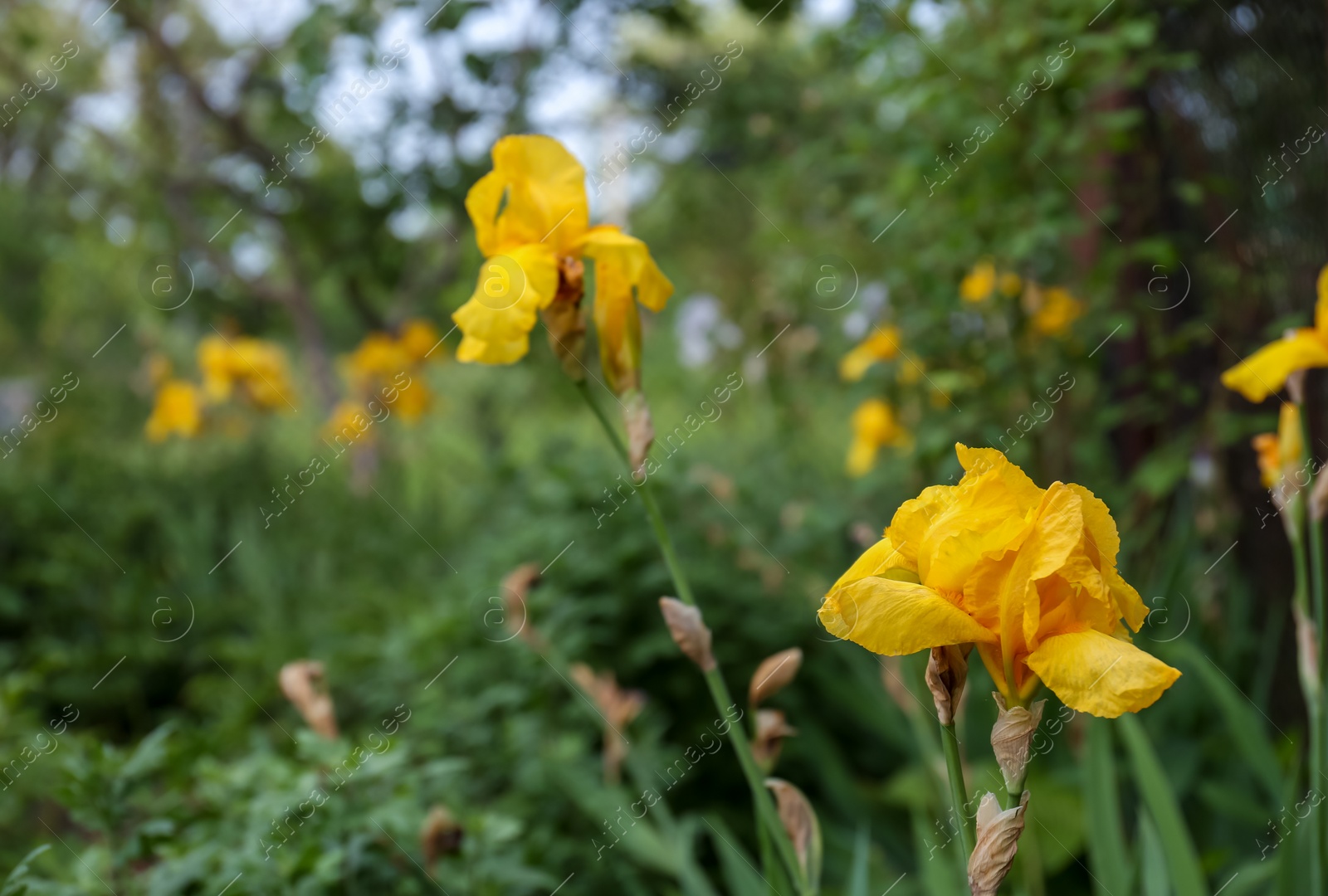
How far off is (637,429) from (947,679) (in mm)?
363

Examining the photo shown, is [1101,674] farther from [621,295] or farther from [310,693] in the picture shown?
[310,693]

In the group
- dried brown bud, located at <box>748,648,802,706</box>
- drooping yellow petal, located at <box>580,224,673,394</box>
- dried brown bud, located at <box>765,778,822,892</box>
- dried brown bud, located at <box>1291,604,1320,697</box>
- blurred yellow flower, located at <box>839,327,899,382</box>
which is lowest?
dried brown bud, located at <box>1291,604,1320,697</box>

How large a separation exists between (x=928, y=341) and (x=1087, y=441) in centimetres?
61

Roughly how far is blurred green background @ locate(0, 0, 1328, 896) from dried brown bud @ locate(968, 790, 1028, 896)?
45 cm

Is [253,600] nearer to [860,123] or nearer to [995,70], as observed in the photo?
[860,123]

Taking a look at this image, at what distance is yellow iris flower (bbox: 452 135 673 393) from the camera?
850mm

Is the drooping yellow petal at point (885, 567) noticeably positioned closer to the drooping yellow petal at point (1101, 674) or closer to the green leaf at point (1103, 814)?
the drooping yellow petal at point (1101, 674)

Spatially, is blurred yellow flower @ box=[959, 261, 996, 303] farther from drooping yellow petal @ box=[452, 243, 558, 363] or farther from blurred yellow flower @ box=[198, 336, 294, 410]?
blurred yellow flower @ box=[198, 336, 294, 410]

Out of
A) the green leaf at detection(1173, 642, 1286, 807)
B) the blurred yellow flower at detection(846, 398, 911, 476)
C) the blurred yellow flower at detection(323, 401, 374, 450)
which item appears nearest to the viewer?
the green leaf at detection(1173, 642, 1286, 807)

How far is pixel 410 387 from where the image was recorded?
3.98 m

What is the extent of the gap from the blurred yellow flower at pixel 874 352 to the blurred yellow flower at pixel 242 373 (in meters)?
2.67

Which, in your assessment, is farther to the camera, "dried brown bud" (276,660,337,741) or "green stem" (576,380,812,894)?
"dried brown bud" (276,660,337,741)

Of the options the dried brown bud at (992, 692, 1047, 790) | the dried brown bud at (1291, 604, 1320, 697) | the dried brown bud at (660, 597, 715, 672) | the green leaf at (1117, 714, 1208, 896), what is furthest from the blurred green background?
the dried brown bud at (992, 692, 1047, 790)

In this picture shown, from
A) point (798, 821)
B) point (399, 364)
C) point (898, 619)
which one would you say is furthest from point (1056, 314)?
point (399, 364)
